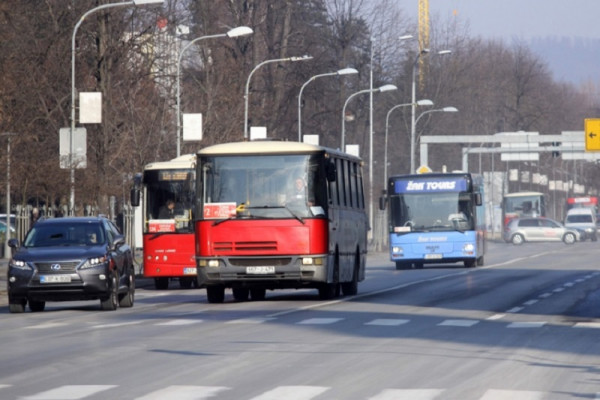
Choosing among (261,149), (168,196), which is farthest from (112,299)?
(168,196)

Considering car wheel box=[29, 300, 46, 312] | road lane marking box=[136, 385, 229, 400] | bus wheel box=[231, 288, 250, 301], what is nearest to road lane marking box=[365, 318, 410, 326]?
car wheel box=[29, 300, 46, 312]

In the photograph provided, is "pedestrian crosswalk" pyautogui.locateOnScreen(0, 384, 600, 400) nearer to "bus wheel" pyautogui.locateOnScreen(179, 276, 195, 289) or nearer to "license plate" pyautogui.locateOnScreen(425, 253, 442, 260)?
"bus wheel" pyautogui.locateOnScreen(179, 276, 195, 289)

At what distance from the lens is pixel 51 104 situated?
54.9m

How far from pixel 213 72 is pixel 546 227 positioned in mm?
37091

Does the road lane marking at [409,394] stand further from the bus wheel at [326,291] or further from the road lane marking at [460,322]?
the bus wheel at [326,291]

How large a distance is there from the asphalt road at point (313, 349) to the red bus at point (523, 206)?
257ft

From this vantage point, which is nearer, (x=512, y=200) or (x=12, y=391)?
(x=12, y=391)

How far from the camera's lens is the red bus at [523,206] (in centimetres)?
10788

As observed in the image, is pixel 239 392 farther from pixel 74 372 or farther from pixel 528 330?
pixel 528 330

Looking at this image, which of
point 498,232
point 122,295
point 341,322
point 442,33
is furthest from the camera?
point 498,232

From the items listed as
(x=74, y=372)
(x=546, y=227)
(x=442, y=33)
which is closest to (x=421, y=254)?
(x=74, y=372)

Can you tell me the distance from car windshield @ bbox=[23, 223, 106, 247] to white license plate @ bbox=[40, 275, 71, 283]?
3.50ft

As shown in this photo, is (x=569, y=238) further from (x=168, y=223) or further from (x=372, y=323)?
(x=372, y=323)

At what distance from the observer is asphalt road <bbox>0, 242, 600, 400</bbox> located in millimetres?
12523
